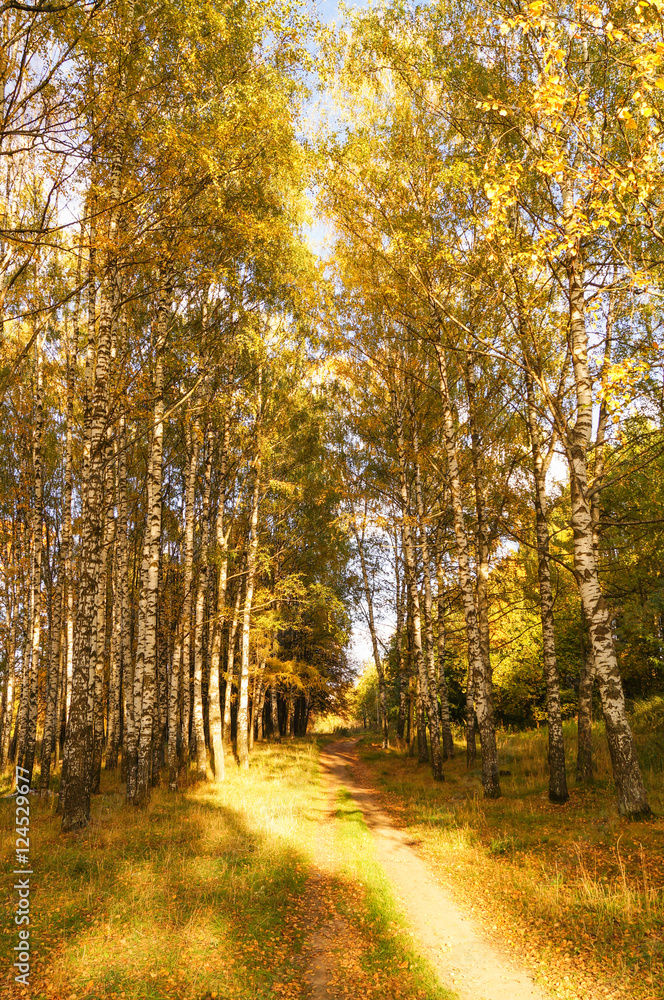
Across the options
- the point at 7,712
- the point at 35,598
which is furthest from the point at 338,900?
the point at 7,712

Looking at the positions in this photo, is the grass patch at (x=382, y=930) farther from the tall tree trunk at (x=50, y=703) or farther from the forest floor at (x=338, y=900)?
the tall tree trunk at (x=50, y=703)

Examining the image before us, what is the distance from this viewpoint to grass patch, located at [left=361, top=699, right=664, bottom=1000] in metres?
4.99

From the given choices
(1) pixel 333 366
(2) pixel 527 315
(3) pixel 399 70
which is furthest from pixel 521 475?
(3) pixel 399 70

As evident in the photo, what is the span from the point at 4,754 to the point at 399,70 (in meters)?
30.5

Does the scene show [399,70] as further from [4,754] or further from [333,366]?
[4,754]

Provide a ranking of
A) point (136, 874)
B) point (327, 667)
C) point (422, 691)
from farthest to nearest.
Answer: point (327, 667), point (422, 691), point (136, 874)

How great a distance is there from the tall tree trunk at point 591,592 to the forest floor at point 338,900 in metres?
0.68

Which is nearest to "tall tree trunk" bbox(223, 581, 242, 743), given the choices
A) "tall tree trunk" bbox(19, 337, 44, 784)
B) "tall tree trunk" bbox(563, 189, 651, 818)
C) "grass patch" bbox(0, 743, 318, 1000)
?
"tall tree trunk" bbox(19, 337, 44, 784)

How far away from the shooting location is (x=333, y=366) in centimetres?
1814

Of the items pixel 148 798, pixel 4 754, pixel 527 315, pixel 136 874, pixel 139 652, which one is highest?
pixel 527 315

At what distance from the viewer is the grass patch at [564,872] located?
16.4 ft

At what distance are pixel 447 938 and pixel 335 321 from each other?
16.7 m

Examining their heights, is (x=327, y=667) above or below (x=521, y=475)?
below

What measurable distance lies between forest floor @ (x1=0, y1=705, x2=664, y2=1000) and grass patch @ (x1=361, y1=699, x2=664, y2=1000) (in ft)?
0.08
